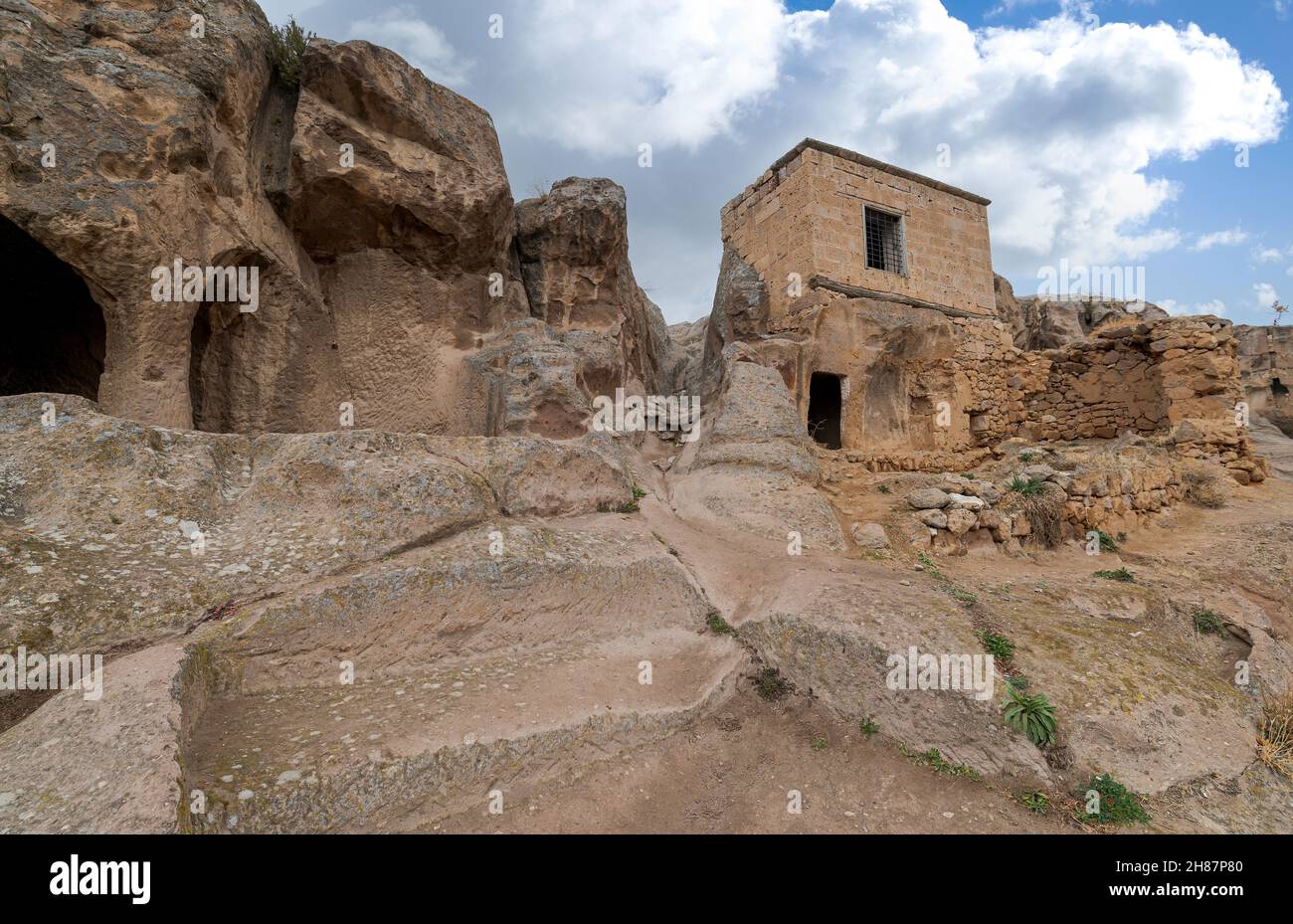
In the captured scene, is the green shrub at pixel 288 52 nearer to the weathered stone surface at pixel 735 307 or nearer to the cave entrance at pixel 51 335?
the cave entrance at pixel 51 335

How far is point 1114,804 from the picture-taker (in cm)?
325

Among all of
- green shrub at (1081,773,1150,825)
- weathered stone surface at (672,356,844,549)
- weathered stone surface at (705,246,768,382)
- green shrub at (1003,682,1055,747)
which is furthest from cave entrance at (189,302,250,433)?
weathered stone surface at (705,246,768,382)

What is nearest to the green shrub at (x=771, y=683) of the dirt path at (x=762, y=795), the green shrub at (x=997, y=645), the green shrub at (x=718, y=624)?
the dirt path at (x=762, y=795)

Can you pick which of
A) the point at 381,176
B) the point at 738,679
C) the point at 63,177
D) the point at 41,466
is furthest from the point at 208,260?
the point at 738,679

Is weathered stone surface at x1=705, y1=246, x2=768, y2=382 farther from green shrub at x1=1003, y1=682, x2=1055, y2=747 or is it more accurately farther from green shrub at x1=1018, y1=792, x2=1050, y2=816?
green shrub at x1=1018, y1=792, x2=1050, y2=816

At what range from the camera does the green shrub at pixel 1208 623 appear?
16.8 ft

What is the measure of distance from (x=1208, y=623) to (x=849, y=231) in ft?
30.1

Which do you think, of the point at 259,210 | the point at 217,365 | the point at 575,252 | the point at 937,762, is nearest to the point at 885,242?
the point at 575,252

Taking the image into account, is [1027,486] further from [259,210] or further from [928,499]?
[259,210]

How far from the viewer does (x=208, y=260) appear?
5641 mm

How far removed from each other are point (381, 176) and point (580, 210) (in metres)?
3.15

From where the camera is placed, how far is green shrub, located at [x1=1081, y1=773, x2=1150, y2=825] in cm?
319

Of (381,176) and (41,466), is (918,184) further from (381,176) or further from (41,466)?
(41,466)

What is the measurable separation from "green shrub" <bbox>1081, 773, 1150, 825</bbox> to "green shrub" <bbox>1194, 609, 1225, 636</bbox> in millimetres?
2801
